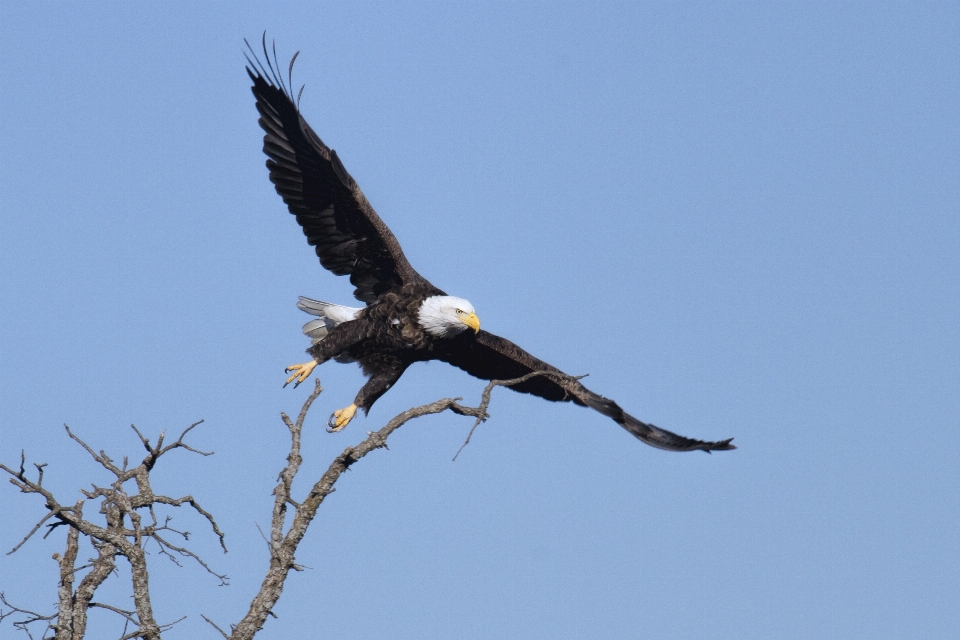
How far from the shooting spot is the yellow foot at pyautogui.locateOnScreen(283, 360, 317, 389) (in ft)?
23.3

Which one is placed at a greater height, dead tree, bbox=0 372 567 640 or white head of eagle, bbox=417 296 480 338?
white head of eagle, bbox=417 296 480 338

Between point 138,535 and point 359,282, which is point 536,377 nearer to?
point 359,282

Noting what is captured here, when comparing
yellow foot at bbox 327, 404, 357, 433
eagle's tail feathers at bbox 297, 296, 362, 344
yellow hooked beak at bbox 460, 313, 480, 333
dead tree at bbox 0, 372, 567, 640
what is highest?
eagle's tail feathers at bbox 297, 296, 362, 344

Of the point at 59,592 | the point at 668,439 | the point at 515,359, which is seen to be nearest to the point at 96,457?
the point at 59,592

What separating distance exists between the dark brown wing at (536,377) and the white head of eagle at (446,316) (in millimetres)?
250

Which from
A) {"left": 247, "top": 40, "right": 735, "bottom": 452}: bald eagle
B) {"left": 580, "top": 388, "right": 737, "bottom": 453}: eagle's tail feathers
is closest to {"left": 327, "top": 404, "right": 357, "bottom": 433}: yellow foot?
{"left": 247, "top": 40, "right": 735, "bottom": 452}: bald eagle

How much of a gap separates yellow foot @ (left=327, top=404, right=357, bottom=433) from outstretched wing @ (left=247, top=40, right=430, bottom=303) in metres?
0.88

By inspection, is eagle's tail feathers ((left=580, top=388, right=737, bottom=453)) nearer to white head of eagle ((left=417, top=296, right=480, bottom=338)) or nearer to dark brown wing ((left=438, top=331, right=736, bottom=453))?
dark brown wing ((left=438, top=331, right=736, bottom=453))

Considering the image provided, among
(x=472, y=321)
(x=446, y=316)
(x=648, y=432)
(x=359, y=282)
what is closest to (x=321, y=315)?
(x=359, y=282)

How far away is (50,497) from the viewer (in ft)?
13.3

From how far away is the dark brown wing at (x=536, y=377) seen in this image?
7535 millimetres

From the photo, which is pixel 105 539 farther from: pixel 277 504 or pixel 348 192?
pixel 348 192

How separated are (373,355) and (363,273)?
586 millimetres

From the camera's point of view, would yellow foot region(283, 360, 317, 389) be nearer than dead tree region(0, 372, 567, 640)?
No
